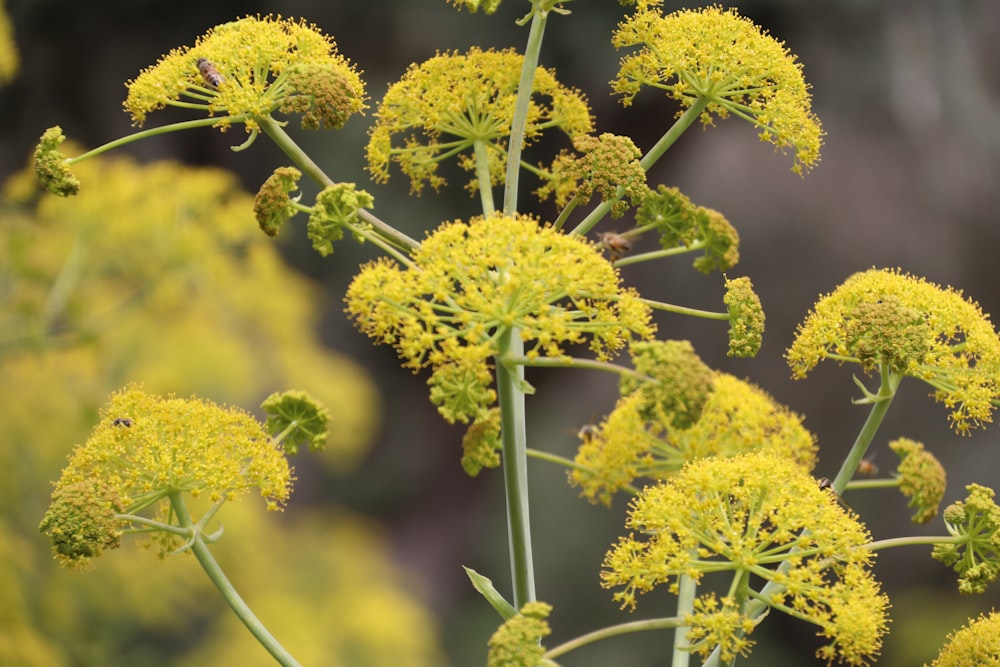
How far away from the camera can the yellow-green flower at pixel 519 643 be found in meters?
1.67

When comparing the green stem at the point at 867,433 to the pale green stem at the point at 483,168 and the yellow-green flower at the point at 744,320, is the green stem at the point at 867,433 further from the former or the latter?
the pale green stem at the point at 483,168

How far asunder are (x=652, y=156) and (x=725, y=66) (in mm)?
224

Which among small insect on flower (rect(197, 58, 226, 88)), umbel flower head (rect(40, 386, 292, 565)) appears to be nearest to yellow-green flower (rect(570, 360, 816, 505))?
umbel flower head (rect(40, 386, 292, 565))

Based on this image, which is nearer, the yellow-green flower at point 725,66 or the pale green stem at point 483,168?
the yellow-green flower at point 725,66

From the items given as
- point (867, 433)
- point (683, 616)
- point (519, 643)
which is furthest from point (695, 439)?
point (519, 643)

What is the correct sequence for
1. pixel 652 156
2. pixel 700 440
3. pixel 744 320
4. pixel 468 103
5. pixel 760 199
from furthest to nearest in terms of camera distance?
pixel 760 199, pixel 700 440, pixel 468 103, pixel 652 156, pixel 744 320

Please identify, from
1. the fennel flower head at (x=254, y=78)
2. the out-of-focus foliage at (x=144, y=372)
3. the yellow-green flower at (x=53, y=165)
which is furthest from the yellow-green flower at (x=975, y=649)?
the out-of-focus foliage at (x=144, y=372)

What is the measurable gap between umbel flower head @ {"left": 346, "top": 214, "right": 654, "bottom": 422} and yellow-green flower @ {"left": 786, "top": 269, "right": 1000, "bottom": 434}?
1.82 ft

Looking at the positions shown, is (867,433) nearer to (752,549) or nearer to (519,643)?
(752,549)

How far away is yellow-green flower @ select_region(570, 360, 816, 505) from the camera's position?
2.37 m

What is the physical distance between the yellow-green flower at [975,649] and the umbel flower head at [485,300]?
994mm

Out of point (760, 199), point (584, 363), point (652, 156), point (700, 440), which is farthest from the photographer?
point (760, 199)

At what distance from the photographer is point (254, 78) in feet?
6.65

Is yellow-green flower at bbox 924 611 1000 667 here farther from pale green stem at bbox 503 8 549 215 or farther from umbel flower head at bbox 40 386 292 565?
umbel flower head at bbox 40 386 292 565
